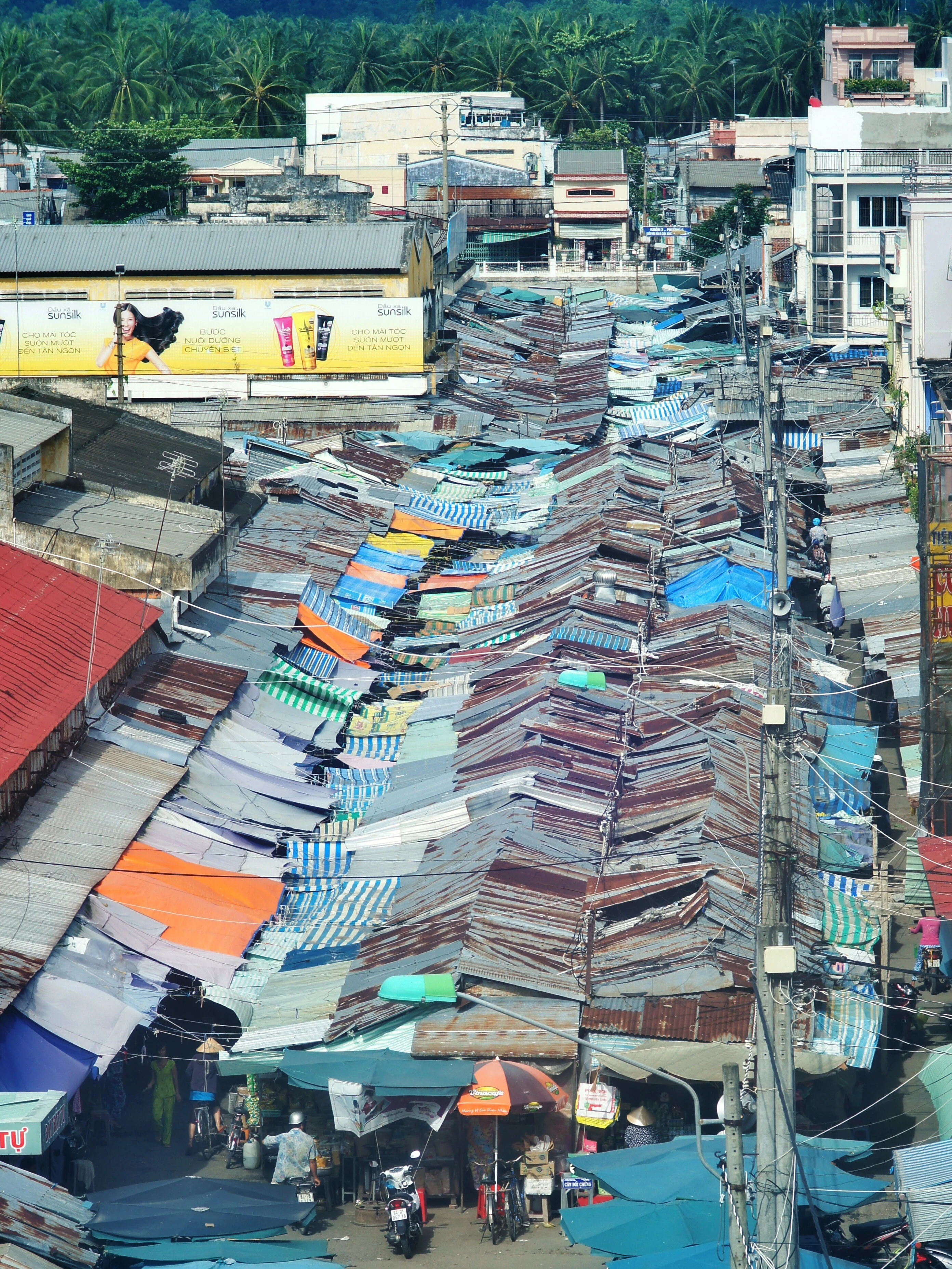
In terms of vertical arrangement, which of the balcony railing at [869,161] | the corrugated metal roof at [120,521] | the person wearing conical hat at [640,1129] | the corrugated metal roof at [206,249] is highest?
the balcony railing at [869,161]

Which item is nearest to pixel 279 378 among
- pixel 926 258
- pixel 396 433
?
pixel 396 433

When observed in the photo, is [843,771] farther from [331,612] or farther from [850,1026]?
[331,612]

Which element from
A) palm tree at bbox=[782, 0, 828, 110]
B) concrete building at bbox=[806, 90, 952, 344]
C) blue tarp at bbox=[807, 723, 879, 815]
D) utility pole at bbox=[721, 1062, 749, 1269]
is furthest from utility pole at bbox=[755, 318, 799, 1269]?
palm tree at bbox=[782, 0, 828, 110]

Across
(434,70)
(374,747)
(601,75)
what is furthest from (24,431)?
(601,75)

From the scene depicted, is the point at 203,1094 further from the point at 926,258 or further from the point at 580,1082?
the point at 926,258

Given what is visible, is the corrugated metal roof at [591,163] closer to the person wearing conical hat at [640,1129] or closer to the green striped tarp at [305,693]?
the green striped tarp at [305,693]

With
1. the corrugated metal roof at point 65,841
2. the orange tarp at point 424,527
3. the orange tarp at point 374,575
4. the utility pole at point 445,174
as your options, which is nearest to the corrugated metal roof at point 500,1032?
the corrugated metal roof at point 65,841

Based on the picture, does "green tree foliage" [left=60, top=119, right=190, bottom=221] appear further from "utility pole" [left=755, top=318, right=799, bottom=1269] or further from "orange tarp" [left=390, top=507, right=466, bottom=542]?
"utility pole" [left=755, top=318, right=799, bottom=1269]
